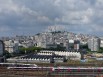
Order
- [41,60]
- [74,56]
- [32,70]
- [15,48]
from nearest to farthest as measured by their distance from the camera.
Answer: [32,70] < [41,60] < [74,56] < [15,48]

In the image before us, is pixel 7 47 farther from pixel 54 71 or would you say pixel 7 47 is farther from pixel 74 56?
pixel 54 71

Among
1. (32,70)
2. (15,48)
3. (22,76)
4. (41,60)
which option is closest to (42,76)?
(22,76)

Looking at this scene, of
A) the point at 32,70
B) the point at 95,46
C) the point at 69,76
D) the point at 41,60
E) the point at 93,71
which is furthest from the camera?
the point at 95,46

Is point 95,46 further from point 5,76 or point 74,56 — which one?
point 5,76

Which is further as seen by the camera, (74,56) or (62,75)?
(74,56)

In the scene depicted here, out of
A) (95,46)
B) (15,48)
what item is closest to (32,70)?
(15,48)

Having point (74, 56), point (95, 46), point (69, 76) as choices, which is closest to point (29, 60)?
point (74, 56)

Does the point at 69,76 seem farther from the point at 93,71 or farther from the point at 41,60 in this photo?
the point at 41,60

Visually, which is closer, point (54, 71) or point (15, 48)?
point (54, 71)

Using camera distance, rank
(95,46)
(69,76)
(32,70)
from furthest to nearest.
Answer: (95,46), (32,70), (69,76)
